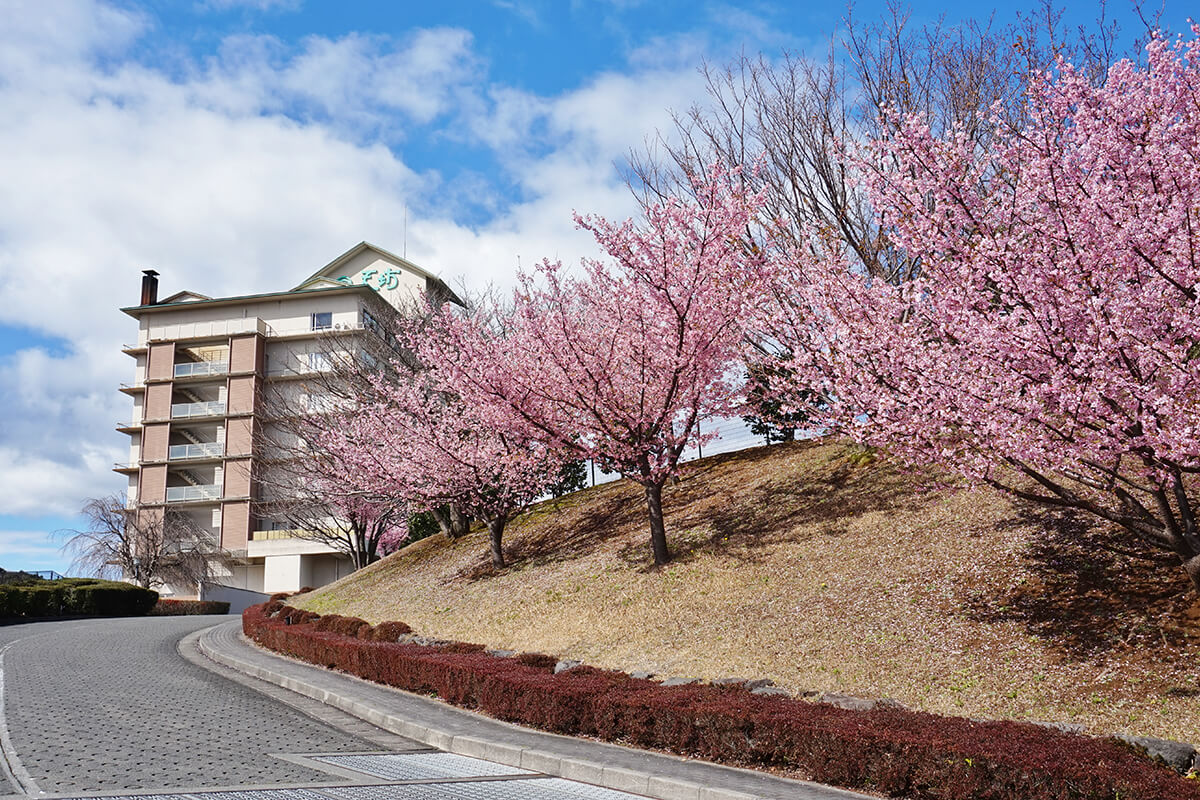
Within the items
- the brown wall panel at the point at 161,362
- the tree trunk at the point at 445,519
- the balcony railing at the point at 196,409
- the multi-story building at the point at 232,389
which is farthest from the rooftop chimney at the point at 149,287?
the tree trunk at the point at 445,519

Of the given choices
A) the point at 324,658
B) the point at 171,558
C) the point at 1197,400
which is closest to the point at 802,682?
the point at 1197,400

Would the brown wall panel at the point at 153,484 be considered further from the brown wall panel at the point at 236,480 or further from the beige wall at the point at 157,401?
the brown wall panel at the point at 236,480

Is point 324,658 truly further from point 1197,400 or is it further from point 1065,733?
point 1197,400

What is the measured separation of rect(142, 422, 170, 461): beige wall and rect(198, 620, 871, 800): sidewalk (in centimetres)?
4755

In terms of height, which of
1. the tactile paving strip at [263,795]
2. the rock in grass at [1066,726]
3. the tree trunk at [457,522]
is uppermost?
the tree trunk at [457,522]

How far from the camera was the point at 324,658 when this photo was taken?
1634 cm

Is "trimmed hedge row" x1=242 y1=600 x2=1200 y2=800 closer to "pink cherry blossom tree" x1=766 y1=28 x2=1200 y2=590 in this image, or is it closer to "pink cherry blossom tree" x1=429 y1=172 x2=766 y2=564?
"pink cherry blossom tree" x1=766 y1=28 x2=1200 y2=590

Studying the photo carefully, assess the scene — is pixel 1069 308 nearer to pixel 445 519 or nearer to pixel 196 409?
pixel 445 519

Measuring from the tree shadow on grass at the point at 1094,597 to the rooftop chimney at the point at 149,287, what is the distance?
63.5m

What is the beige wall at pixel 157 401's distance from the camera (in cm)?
5638

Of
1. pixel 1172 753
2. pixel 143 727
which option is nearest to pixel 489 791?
pixel 143 727

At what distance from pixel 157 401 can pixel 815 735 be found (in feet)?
192

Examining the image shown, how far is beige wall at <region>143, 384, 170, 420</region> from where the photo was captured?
56.4 m

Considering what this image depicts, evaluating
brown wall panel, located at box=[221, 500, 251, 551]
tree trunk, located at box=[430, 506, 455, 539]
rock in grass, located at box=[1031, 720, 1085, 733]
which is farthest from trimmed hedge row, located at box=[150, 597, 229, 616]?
rock in grass, located at box=[1031, 720, 1085, 733]
